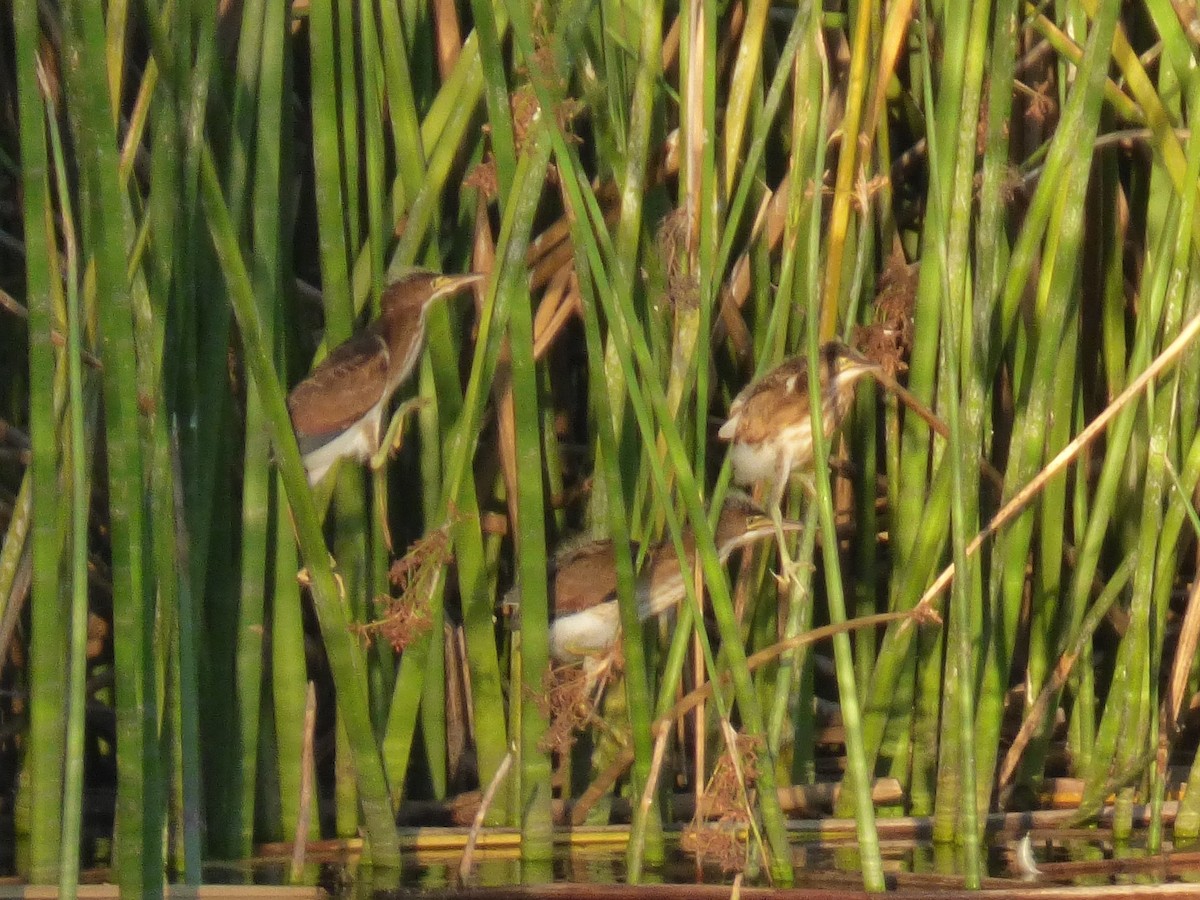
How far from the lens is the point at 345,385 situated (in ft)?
11.4

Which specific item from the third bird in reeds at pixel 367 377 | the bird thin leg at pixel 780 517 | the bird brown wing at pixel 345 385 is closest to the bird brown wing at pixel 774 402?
the bird thin leg at pixel 780 517

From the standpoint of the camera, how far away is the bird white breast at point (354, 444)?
348cm

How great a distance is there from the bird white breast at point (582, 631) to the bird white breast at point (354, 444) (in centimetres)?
59

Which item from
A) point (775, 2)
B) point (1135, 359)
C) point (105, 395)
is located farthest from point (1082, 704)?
point (105, 395)

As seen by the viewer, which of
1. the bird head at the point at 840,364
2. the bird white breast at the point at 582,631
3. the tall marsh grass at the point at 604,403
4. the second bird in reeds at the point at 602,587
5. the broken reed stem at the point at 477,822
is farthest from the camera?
the bird white breast at the point at 582,631

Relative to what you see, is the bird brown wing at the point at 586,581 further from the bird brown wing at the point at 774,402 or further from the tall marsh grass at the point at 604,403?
the bird brown wing at the point at 774,402

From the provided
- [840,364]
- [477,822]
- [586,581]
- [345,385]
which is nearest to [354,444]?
[345,385]

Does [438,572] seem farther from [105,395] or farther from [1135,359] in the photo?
[1135,359]

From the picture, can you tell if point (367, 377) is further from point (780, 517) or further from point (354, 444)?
point (780, 517)

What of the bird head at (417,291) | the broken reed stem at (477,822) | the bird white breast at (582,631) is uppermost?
the bird head at (417,291)

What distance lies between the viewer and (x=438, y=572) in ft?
10.4

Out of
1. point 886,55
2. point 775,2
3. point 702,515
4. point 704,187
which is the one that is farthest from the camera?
point 775,2

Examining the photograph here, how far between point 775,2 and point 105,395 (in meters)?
2.34

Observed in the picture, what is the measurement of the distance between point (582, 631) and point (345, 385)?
78cm
